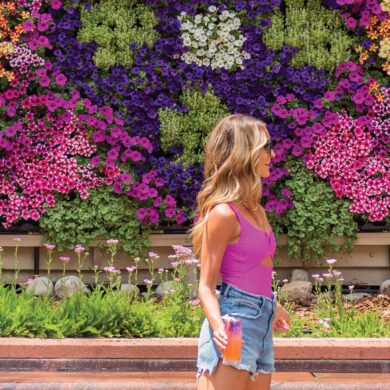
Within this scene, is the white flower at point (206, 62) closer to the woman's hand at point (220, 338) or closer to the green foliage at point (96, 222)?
the green foliage at point (96, 222)

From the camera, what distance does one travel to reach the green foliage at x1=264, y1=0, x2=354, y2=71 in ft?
21.4

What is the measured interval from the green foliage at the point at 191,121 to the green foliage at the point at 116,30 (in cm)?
50

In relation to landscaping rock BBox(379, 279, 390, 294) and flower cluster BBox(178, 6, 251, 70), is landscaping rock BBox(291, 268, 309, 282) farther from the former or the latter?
flower cluster BBox(178, 6, 251, 70)

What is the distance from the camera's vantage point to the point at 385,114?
6.57m

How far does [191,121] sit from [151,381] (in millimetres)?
2797

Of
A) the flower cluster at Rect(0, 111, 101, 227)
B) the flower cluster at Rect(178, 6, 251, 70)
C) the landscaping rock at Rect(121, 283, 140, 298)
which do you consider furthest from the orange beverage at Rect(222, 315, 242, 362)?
the flower cluster at Rect(178, 6, 251, 70)

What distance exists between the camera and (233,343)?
2.33 metres

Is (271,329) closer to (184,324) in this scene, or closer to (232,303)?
(232,303)

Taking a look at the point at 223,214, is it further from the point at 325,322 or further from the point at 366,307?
the point at 366,307

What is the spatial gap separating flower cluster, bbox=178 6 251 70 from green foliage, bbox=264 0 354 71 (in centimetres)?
24

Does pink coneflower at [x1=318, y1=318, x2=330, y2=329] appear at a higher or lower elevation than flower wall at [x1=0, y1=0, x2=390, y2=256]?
lower

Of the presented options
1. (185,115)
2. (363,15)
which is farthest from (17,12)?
(363,15)

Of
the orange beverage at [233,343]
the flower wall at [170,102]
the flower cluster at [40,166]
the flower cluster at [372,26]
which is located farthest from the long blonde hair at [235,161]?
the flower cluster at [372,26]

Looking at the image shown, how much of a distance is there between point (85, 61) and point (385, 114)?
2292 millimetres
